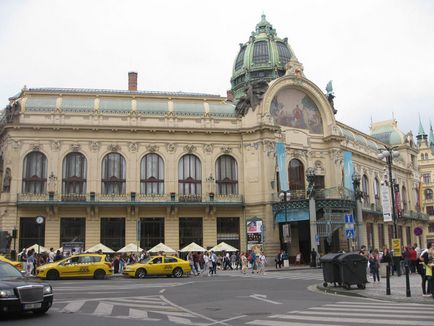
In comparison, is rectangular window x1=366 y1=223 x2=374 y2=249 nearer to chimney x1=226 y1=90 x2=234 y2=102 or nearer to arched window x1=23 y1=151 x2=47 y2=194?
chimney x1=226 y1=90 x2=234 y2=102

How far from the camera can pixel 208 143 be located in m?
51.7

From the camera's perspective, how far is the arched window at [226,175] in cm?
5166

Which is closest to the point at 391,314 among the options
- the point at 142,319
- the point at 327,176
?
the point at 142,319

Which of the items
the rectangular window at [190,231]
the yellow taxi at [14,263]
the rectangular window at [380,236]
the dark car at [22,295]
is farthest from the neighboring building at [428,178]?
the dark car at [22,295]

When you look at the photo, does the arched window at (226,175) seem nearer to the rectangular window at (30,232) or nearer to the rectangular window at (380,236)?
the rectangular window at (30,232)

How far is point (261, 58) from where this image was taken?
63.7 meters

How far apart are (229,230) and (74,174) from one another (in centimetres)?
1620

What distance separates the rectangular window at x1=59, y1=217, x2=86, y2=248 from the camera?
4688 centimetres

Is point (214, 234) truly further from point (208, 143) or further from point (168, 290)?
point (168, 290)

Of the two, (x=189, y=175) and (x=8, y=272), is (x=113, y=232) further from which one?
(x=8, y=272)

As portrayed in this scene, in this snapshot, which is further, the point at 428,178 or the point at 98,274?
the point at 428,178

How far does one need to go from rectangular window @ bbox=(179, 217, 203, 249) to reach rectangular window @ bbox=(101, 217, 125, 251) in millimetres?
5663

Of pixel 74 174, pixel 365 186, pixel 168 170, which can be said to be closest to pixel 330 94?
pixel 365 186

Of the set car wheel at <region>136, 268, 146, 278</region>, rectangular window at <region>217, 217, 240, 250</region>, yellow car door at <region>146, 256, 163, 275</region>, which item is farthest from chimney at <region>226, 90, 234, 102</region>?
car wheel at <region>136, 268, 146, 278</region>
